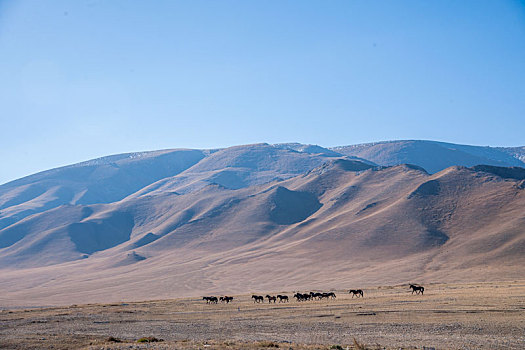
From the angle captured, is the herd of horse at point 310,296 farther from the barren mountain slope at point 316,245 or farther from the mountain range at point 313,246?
the mountain range at point 313,246

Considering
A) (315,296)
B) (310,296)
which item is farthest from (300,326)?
(315,296)

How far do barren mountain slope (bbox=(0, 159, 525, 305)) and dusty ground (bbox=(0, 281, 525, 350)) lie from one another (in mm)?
50720

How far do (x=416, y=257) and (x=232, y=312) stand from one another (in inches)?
2987

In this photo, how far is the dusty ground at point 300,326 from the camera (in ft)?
76.8

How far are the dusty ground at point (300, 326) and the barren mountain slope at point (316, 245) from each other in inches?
1997

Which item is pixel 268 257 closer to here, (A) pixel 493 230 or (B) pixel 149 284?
(B) pixel 149 284

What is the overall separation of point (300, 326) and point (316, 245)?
99147mm

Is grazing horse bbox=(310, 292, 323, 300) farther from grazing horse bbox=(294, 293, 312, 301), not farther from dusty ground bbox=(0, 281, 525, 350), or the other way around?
dusty ground bbox=(0, 281, 525, 350)

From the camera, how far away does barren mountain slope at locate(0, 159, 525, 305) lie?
329 feet

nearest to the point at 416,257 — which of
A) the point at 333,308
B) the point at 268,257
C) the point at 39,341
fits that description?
the point at 268,257

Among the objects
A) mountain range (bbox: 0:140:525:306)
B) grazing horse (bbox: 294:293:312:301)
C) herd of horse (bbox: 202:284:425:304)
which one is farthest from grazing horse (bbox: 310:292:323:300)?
mountain range (bbox: 0:140:525:306)

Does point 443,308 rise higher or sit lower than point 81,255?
higher

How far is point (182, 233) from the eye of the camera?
17262 centimetres

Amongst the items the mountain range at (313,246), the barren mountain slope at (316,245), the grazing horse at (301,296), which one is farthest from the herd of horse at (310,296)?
the mountain range at (313,246)
